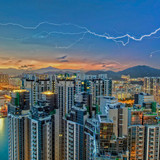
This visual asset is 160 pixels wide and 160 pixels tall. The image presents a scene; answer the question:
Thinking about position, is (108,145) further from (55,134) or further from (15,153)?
(15,153)

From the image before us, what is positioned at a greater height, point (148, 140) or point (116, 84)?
point (116, 84)

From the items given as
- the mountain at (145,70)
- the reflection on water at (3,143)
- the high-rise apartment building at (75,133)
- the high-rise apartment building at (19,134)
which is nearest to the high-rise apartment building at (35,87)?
the reflection on water at (3,143)

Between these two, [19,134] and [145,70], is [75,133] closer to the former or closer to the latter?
[19,134]

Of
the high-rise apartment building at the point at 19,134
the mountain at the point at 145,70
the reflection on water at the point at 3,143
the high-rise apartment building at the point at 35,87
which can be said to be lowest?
the reflection on water at the point at 3,143

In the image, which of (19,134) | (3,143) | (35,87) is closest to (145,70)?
(35,87)

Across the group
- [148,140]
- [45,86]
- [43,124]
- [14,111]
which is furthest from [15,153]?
[45,86]

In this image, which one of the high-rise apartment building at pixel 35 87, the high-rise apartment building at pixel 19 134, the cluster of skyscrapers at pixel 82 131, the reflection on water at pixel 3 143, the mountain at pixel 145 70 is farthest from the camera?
the high-rise apartment building at pixel 35 87

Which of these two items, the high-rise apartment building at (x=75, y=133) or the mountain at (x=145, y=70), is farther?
the mountain at (x=145, y=70)

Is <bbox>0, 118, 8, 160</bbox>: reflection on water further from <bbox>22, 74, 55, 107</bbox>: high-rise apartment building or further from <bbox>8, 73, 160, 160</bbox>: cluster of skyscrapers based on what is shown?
<bbox>22, 74, 55, 107</bbox>: high-rise apartment building

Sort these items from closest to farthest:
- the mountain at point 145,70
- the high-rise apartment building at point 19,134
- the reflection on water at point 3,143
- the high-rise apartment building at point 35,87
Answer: the high-rise apartment building at point 19,134
the reflection on water at point 3,143
the mountain at point 145,70
the high-rise apartment building at point 35,87

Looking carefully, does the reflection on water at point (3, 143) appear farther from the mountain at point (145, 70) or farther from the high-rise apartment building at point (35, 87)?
the mountain at point (145, 70)

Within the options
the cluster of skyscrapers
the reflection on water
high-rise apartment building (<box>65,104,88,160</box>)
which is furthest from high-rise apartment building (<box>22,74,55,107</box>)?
high-rise apartment building (<box>65,104,88,160</box>)
